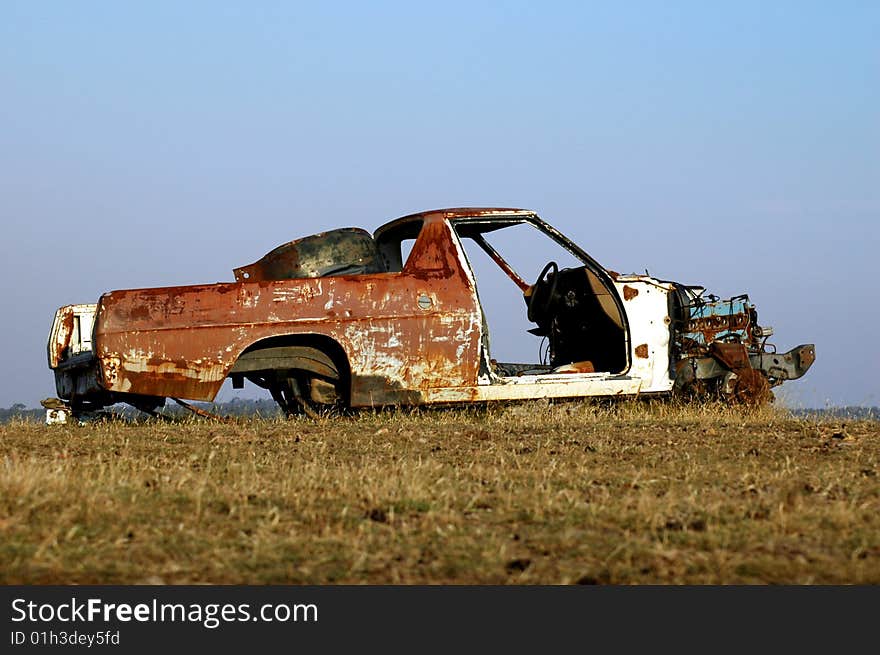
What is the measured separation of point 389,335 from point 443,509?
4.50 meters

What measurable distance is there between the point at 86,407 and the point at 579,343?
4759 mm

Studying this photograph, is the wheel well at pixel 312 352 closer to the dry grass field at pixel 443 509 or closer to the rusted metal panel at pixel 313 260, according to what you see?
the rusted metal panel at pixel 313 260

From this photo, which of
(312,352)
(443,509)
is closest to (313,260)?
(312,352)

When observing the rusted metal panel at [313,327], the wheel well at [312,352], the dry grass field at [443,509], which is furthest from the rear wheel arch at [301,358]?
the dry grass field at [443,509]

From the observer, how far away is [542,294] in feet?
38.1

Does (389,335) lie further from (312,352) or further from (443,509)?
(443,509)

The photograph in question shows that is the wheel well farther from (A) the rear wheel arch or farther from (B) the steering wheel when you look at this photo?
(B) the steering wheel

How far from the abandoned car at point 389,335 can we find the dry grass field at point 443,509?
110cm

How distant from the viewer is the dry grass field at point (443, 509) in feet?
13.1

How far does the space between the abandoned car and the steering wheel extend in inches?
3.5

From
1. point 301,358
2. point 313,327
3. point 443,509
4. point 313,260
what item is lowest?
point 443,509

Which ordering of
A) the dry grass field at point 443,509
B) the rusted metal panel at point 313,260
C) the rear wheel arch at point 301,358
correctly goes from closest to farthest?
1. the dry grass field at point 443,509
2. the rear wheel arch at point 301,358
3. the rusted metal panel at point 313,260
